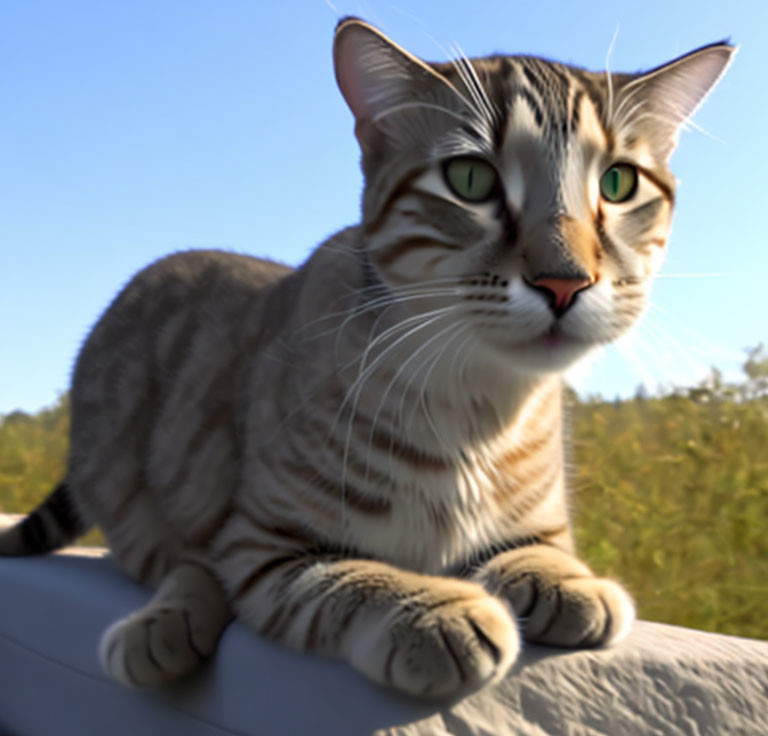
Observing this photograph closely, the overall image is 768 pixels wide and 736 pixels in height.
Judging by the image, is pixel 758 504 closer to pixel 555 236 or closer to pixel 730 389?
pixel 730 389

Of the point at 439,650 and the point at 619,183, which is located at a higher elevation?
the point at 619,183

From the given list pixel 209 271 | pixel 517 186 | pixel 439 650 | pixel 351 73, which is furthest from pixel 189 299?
pixel 439 650

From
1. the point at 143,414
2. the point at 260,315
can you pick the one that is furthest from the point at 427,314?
the point at 143,414

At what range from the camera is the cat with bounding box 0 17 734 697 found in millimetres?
832

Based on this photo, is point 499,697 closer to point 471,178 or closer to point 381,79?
point 471,178

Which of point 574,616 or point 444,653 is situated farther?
point 574,616

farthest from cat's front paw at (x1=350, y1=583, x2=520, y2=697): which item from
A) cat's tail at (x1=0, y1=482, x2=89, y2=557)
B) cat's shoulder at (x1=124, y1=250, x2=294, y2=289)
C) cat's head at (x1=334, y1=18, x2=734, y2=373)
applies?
cat's tail at (x1=0, y1=482, x2=89, y2=557)

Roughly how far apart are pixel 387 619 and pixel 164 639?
1.02 feet

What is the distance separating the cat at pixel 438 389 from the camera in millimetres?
832

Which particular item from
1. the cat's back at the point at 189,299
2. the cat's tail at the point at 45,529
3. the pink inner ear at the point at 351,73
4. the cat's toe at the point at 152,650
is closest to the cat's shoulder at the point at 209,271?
the cat's back at the point at 189,299

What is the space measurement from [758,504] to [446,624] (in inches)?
37.5

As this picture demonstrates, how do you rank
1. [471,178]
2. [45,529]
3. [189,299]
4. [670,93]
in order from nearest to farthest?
[471,178], [670,93], [189,299], [45,529]

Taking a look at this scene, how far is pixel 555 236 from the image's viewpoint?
Answer: 82cm

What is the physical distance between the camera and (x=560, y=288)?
2.65 feet
